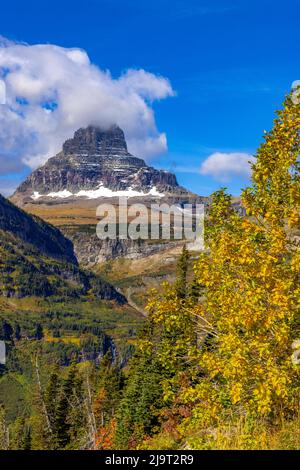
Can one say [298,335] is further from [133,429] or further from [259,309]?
[133,429]

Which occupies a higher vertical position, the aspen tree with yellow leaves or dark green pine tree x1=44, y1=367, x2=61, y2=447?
the aspen tree with yellow leaves

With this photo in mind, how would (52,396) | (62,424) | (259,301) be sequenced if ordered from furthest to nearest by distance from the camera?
(52,396), (62,424), (259,301)

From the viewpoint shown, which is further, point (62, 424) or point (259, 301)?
point (62, 424)

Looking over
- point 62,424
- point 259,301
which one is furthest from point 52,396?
point 259,301

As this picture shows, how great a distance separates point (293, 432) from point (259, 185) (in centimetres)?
970

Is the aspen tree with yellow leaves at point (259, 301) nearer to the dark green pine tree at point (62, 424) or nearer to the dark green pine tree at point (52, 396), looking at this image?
the dark green pine tree at point (62, 424)

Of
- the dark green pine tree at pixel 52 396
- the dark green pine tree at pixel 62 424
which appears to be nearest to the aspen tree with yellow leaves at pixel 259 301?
the dark green pine tree at pixel 62 424

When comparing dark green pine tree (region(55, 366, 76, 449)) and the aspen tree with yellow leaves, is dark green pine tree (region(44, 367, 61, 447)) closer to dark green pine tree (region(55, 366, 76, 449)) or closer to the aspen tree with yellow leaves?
dark green pine tree (region(55, 366, 76, 449))

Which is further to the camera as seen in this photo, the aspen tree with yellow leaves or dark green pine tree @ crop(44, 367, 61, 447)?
dark green pine tree @ crop(44, 367, 61, 447)

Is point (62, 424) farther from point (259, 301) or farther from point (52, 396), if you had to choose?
point (259, 301)

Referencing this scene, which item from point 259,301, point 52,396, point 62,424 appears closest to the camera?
point 259,301

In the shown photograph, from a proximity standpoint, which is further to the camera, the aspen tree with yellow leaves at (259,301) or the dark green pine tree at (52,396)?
the dark green pine tree at (52,396)

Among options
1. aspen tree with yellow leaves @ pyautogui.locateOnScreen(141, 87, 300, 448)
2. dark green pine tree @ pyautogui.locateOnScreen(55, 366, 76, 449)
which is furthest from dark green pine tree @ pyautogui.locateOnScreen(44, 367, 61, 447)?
aspen tree with yellow leaves @ pyautogui.locateOnScreen(141, 87, 300, 448)
